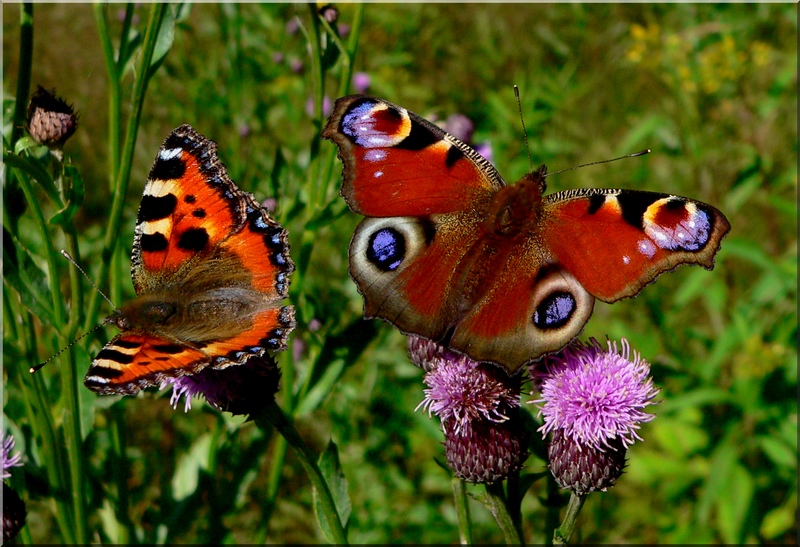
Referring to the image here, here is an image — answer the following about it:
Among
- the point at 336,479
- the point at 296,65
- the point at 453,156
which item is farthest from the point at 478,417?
the point at 296,65

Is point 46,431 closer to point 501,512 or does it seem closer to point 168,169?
point 168,169

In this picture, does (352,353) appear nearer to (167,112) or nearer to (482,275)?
(482,275)

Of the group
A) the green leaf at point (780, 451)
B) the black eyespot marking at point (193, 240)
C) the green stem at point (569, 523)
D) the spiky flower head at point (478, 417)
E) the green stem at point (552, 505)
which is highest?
the black eyespot marking at point (193, 240)

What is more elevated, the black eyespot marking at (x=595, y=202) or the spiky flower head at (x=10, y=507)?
the black eyespot marking at (x=595, y=202)

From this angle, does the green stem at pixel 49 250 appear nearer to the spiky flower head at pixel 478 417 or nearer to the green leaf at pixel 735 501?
the spiky flower head at pixel 478 417

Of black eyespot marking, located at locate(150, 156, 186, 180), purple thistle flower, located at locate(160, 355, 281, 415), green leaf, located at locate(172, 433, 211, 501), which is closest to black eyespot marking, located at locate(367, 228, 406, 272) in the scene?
purple thistle flower, located at locate(160, 355, 281, 415)

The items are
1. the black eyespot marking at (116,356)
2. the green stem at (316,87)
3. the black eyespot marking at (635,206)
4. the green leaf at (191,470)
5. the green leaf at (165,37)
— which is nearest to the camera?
the black eyespot marking at (116,356)

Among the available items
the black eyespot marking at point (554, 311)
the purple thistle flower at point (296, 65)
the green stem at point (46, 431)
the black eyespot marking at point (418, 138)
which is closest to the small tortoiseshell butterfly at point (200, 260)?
the green stem at point (46, 431)

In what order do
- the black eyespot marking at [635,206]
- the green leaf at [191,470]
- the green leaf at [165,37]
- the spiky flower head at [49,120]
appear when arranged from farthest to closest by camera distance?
the green leaf at [191,470] → the green leaf at [165,37] → the spiky flower head at [49,120] → the black eyespot marking at [635,206]
